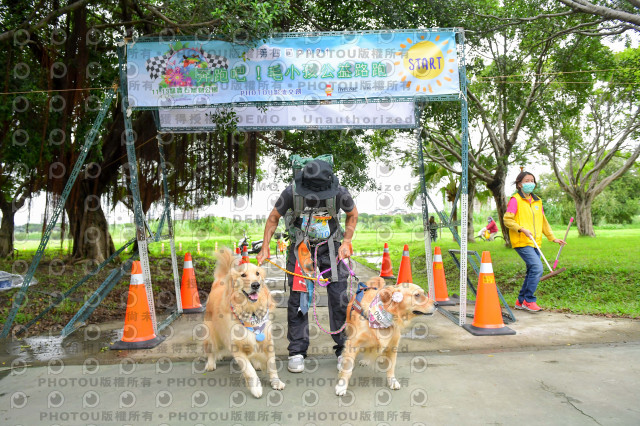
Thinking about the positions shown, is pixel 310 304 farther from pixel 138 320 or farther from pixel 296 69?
pixel 296 69

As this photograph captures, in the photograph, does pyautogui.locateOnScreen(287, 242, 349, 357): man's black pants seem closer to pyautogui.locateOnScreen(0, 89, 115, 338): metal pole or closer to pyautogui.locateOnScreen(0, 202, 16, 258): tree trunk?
pyautogui.locateOnScreen(0, 89, 115, 338): metal pole

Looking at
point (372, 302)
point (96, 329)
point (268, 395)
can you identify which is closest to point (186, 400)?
point (268, 395)

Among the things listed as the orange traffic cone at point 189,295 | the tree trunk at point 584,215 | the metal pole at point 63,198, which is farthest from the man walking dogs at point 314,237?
A: the tree trunk at point 584,215

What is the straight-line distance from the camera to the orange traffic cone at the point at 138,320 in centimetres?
489

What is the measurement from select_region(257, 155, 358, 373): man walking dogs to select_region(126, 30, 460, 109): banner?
158cm

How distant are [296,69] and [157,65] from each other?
179cm

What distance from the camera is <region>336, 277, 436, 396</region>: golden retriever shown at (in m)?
3.35

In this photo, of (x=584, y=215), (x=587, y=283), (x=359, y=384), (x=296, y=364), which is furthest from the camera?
(x=584, y=215)

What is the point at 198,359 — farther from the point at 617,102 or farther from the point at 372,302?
the point at 617,102

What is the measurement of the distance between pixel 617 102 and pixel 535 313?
14.7 metres

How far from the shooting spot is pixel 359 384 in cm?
362

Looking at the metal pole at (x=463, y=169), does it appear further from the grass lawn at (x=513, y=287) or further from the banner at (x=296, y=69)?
the grass lawn at (x=513, y=287)

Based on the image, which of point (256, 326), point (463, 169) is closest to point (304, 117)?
point (463, 169)

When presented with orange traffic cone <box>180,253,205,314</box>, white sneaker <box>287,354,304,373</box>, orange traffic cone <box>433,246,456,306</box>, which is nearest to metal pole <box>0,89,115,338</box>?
orange traffic cone <box>180,253,205,314</box>
